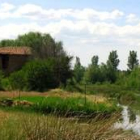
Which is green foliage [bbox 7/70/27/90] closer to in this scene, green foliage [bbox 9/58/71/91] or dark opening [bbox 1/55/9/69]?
green foliage [bbox 9/58/71/91]

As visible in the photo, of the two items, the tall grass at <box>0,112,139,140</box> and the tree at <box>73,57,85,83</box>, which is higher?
the tree at <box>73,57,85,83</box>

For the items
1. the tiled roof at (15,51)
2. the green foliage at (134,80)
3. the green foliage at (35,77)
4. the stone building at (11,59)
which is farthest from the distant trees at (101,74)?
the green foliage at (35,77)

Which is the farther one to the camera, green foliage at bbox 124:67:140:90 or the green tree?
the green tree

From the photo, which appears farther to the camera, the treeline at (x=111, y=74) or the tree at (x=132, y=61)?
the tree at (x=132, y=61)

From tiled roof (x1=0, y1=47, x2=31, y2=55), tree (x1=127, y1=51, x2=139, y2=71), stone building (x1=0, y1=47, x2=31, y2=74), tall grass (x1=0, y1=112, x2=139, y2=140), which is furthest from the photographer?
tree (x1=127, y1=51, x2=139, y2=71)

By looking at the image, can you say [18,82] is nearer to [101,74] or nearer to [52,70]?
[52,70]

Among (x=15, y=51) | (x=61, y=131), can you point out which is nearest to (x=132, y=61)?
(x=15, y=51)

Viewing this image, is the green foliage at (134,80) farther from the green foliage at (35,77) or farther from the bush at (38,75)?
the bush at (38,75)

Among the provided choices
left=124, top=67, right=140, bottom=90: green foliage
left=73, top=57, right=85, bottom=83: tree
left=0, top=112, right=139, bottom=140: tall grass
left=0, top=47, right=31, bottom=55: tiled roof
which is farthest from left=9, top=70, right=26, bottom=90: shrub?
left=0, top=112, right=139, bottom=140: tall grass

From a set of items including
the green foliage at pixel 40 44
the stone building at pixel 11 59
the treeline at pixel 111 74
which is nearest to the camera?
the stone building at pixel 11 59

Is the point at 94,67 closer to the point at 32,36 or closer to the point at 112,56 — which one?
the point at 112,56

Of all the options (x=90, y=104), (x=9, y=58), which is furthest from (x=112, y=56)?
(x=90, y=104)

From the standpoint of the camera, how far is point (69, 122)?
1116 centimetres

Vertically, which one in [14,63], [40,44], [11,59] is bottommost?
[14,63]
